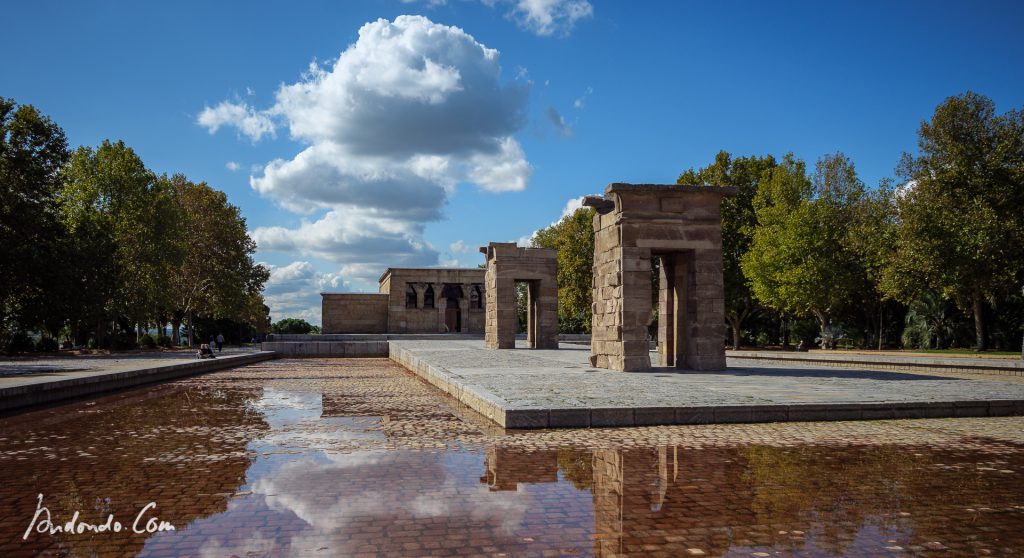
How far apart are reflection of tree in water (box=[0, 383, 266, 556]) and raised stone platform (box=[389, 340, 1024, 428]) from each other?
353 centimetres

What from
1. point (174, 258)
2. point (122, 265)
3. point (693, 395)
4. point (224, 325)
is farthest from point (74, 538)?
point (224, 325)

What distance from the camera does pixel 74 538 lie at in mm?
4418

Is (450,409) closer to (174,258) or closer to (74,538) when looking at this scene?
(74,538)

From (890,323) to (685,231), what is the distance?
3452 centimetres

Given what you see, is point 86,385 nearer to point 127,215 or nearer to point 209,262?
point 127,215

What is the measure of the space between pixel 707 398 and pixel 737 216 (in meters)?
37.2

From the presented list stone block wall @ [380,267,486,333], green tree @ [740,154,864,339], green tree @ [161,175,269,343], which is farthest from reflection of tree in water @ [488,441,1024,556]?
stone block wall @ [380,267,486,333]

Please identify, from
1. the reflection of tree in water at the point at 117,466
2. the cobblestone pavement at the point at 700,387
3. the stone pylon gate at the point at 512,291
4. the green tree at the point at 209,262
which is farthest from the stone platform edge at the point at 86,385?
the green tree at the point at 209,262

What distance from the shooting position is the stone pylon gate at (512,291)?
29.2 meters

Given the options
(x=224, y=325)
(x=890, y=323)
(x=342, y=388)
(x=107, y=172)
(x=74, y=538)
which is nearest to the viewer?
→ (x=74, y=538)

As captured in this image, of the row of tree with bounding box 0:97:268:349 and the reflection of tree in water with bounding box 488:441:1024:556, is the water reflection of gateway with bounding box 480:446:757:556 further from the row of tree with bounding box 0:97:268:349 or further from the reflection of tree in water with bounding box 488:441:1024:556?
the row of tree with bounding box 0:97:268:349

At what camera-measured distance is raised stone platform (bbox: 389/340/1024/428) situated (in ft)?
A: 29.6

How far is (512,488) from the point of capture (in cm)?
572

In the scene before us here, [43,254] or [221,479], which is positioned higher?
[43,254]
